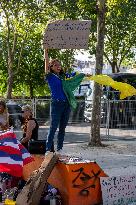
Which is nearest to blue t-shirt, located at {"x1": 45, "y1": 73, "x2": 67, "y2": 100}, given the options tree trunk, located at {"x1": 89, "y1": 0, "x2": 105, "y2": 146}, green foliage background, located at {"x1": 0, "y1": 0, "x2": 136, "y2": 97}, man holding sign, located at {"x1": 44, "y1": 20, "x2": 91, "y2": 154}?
man holding sign, located at {"x1": 44, "y1": 20, "x2": 91, "y2": 154}

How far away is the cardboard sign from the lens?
8.53 meters

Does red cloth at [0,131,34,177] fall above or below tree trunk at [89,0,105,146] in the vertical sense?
below

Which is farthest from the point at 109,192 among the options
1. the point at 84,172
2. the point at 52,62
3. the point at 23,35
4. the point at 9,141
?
the point at 23,35

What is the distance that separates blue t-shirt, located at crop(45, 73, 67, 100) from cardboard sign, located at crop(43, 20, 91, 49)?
2.16 feet

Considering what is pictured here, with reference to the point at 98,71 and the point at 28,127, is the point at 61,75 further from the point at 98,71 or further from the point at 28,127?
the point at 98,71

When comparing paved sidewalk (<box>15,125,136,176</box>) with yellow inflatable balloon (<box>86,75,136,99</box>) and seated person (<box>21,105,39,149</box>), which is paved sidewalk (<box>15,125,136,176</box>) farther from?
seated person (<box>21,105,39,149</box>)

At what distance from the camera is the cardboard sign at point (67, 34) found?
8531 mm

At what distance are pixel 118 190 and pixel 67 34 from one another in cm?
353

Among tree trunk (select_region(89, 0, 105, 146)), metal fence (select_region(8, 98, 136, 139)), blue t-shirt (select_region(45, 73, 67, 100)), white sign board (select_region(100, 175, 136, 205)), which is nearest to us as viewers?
white sign board (select_region(100, 175, 136, 205))

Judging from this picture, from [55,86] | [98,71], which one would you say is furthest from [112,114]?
[55,86]

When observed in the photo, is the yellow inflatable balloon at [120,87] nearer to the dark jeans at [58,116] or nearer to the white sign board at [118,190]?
the dark jeans at [58,116]

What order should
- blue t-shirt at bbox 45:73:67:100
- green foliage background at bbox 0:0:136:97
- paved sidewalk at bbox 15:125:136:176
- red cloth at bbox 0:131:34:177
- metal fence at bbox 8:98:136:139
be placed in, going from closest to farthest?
red cloth at bbox 0:131:34:177
blue t-shirt at bbox 45:73:67:100
paved sidewalk at bbox 15:125:136:176
metal fence at bbox 8:98:136:139
green foliage background at bbox 0:0:136:97

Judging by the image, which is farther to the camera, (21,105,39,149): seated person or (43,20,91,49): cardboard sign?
(43,20,91,49): cardboard sign

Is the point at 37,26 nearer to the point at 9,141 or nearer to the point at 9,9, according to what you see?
the point at 9,9
